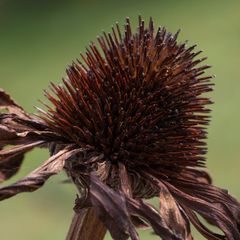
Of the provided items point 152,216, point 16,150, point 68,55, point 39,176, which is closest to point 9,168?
point 16,150

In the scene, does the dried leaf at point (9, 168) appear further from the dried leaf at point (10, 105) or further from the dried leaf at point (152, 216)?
the dried leaf at point (152, 216)

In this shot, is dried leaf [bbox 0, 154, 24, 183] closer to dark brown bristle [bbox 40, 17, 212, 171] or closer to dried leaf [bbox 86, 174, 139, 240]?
dark brown bristle [bbox 40, 17, 212, 171]

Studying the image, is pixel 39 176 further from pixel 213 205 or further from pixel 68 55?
pixel 68 55

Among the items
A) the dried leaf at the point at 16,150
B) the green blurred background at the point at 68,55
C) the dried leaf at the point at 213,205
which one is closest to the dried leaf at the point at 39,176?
the dried leaf at the point at 16,150

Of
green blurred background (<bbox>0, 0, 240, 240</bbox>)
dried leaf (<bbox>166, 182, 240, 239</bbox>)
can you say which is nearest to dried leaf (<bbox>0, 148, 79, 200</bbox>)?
dried leaf (<bbox>166, 182, 240, 239</bbox>)

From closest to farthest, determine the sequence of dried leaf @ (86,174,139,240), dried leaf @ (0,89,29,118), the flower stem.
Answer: dried leaf @ (86,174,139,240) < the flower stem < dried leaf @ (0,89,29,118)

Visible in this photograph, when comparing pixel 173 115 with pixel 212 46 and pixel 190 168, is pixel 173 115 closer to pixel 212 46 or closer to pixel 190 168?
pixel 190 168
